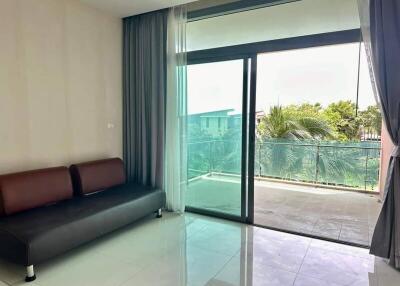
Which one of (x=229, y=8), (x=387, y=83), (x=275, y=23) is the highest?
(x=229, y=8)

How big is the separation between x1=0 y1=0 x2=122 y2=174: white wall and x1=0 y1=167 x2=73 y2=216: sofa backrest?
246 mm

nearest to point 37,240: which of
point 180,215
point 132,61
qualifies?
point 180,215

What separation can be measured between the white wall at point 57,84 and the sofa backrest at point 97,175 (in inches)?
9.4

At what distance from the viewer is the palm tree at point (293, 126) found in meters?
6.24

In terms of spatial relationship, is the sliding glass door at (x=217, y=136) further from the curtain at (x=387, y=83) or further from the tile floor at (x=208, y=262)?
the curtain at (x=387, y=83)

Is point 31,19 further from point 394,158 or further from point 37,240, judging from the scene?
point 394,158

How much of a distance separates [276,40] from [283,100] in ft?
10.8

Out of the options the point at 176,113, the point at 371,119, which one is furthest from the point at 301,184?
the point at 176,113

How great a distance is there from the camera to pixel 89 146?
3.70 metres

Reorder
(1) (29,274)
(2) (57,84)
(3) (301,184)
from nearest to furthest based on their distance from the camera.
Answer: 1. (1) (29,274)
2. (2) (57,84)
3. (3) (301,184)

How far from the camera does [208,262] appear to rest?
2.64 meters

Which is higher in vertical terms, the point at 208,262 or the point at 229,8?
the point at 229,8

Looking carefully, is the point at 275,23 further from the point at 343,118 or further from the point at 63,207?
the point at 343,118

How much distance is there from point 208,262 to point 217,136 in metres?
1.71
